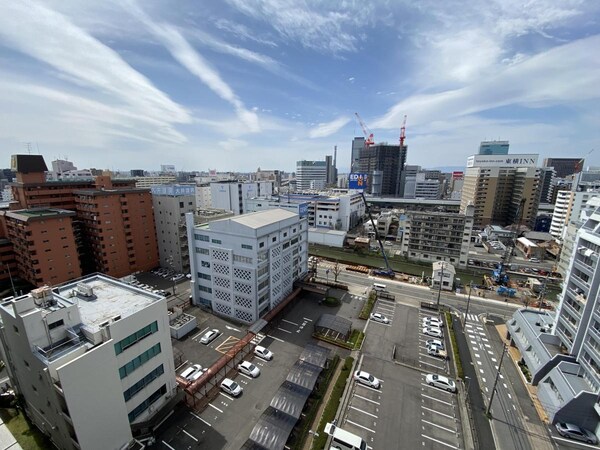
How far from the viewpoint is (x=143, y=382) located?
76.0 feet

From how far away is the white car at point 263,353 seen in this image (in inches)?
1298

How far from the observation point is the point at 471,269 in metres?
63.5

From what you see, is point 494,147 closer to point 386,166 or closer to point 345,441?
point 386,166

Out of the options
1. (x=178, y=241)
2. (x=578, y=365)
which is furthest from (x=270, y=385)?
(x=178, y=241)

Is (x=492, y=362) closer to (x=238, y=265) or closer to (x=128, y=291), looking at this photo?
(x=238, y=265)

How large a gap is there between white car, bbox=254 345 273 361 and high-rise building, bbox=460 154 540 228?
94.3 metres

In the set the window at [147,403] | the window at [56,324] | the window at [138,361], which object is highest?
the window at [56,324]

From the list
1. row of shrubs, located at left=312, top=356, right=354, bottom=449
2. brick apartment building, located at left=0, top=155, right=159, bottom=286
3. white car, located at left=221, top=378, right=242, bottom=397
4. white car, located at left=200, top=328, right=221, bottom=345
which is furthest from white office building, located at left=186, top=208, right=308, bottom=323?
brick apartment building, located at left=0, top=155, right=159, bottom=286

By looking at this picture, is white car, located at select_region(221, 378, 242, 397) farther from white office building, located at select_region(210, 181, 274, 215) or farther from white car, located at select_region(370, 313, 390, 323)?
white office building, located at select_region(210, 181, 274, 215)

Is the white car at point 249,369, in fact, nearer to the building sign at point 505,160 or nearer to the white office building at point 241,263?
the white office building at point 241,263

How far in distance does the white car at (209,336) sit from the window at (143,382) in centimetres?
1063

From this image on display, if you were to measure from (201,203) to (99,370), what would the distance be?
11590cm

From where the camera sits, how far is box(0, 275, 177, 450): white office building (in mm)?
17891

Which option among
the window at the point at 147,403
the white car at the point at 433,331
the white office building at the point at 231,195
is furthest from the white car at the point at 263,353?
the white office building at the point at 231,195
